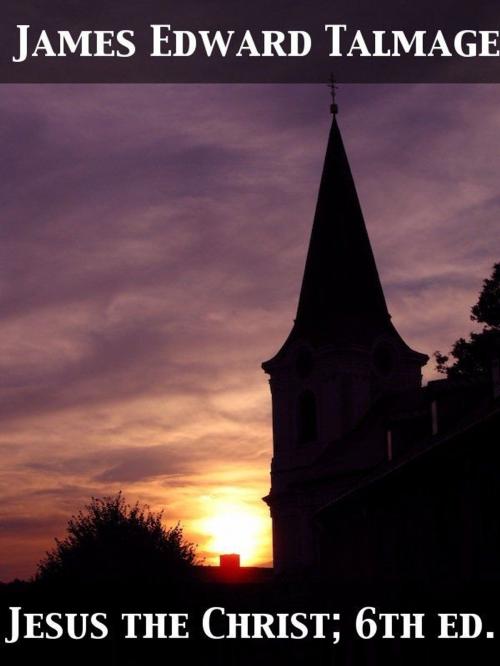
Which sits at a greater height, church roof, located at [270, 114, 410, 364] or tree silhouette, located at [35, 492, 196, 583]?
church roof, located at [270, 114, 410, 364]

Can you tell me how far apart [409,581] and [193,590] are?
961cm

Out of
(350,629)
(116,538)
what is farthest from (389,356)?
(350,629)

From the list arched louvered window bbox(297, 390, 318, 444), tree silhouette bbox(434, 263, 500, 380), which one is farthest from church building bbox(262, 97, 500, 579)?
tree silhouette bbox(434, 263, 500, 380)

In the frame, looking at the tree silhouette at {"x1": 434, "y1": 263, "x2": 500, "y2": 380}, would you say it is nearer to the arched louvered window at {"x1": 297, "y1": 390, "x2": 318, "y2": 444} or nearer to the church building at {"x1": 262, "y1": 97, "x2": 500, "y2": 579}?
the church building at {"x1": 262, "y1": 97, "x2": 500, "y2": 579}

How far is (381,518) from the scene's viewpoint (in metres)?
33.1

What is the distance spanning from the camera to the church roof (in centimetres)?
8088

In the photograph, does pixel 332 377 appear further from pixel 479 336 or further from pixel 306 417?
pixel 479 336

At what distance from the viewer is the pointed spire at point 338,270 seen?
80.9 meters

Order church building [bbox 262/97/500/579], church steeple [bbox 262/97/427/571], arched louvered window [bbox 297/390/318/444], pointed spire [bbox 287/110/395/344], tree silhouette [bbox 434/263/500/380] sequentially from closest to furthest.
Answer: tree silhouette [bbox 434/263/500/380], church building [bbox 262/97/500/579], church steeple [bbox 262/97/427/571], arched louvered window [bbox 297/390/318/444], pointed spire [bbox 287/110/395/344]

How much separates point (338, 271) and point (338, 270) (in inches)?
2.7

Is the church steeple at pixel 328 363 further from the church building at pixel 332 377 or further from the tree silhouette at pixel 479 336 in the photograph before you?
the tree silhouette at pixel 479 336

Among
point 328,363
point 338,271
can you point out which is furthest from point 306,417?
point 338,271

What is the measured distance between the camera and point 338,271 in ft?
269

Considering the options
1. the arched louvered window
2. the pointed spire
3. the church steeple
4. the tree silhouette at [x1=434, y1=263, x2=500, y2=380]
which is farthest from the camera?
the pointed spire
